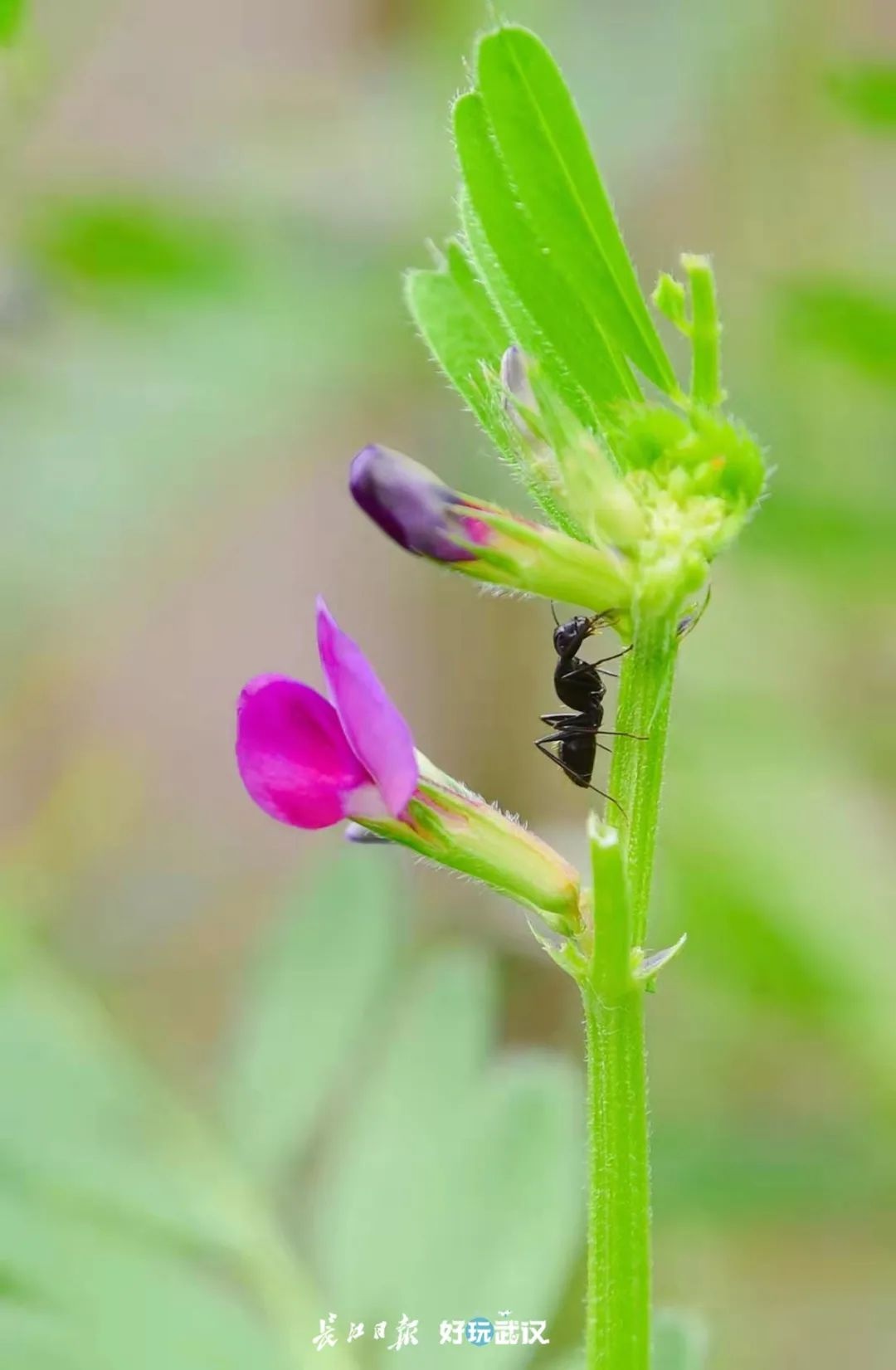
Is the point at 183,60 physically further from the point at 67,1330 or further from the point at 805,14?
the point at 67,1330

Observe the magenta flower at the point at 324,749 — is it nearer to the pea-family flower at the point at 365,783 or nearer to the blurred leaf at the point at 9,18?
the pea-family flower at the point at 365,783

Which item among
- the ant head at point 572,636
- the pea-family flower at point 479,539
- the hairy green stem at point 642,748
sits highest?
the ant head at point 572,636

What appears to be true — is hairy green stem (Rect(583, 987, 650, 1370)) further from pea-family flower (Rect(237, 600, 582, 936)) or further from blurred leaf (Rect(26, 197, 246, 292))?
blurred leaf (Rect(26, 197, 246, 292))

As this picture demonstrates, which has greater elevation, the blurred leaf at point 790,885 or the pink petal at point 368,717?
the blurred leaf at point 790,885

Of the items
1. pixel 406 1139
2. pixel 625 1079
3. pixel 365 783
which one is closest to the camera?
pixel 625 1079

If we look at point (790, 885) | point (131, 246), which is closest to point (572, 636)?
point (790, 885)

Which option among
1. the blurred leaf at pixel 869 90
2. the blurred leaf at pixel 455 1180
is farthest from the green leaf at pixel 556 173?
the blurred leaf at pixel 869 90

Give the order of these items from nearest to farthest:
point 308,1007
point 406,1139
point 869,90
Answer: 1. point 406,1139
2. point 308,1007
3. point 869,90

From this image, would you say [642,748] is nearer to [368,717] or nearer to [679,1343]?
[368,717]
